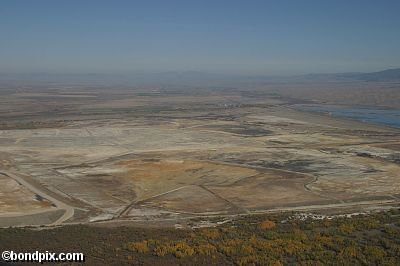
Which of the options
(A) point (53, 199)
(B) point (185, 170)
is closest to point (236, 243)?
(A) point (53, 199)

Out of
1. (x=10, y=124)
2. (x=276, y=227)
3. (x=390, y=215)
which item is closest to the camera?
(x=276, y=227)

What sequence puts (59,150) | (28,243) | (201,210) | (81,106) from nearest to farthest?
(28,243) < (201,210) < (59,150) < (81,106)

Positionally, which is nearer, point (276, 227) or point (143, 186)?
point (276, 227)

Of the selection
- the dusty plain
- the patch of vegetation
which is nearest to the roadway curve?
the dusty plain

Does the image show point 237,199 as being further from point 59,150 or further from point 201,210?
point 59,150

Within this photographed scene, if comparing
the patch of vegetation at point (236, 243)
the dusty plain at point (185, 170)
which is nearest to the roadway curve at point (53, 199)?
the dusty plain at point (185, 170)

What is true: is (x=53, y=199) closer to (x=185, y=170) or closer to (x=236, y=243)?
(x=185, y=170)

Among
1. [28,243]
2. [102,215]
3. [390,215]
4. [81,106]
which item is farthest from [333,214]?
[81,106]
